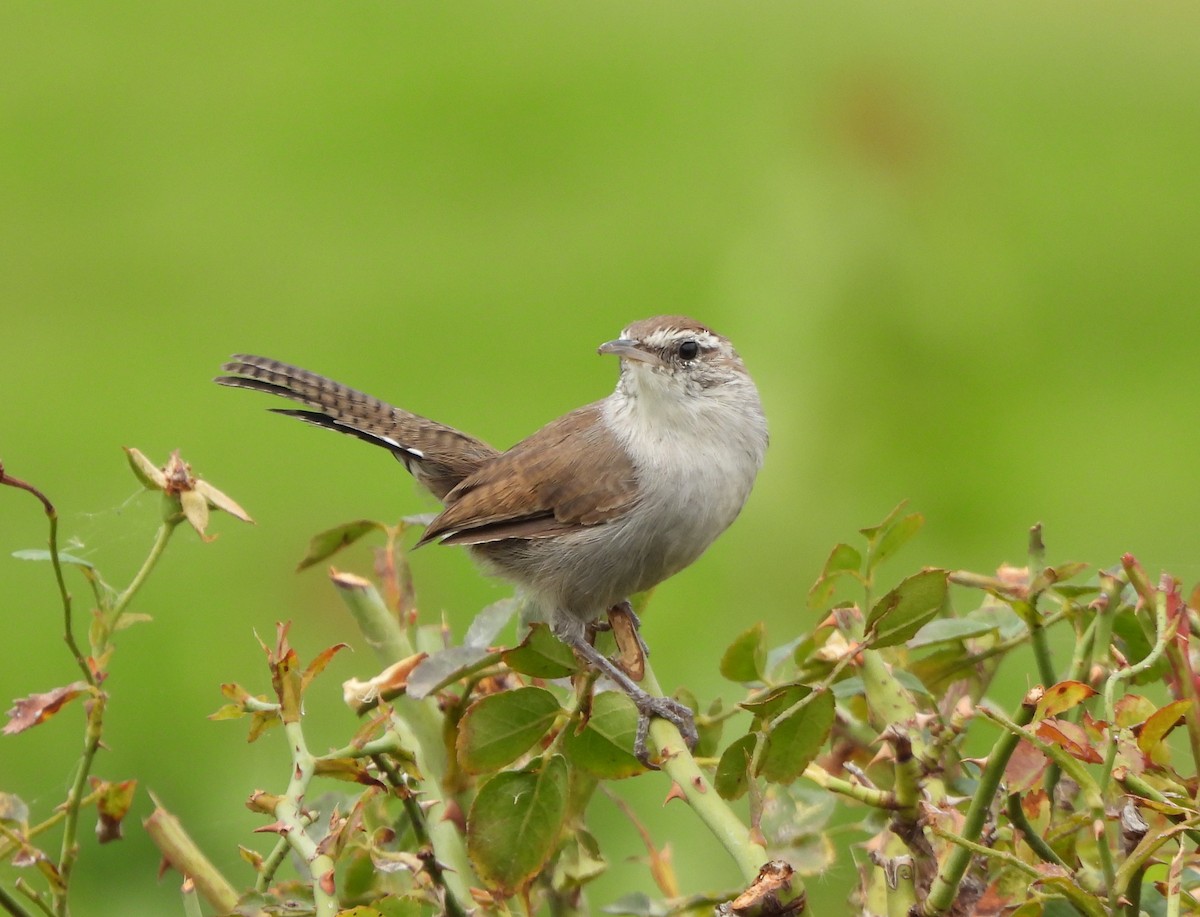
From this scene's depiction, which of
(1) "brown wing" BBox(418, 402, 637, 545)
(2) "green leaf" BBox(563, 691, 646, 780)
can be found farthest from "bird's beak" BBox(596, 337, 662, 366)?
(2) "green leaf" BBox(563, 691, 646, 780)

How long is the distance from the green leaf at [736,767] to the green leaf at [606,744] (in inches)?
3.7

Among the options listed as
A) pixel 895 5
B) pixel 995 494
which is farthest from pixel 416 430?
pixel 895 5

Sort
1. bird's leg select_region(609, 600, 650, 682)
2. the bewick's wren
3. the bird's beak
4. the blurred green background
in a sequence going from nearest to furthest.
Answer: bird's leg select_region(609, 600, 650, 682)
the bewick's wren
the bird's beak
the blurred green background

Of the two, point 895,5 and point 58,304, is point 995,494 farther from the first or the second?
point 895,5

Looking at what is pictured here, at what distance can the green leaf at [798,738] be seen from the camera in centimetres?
114

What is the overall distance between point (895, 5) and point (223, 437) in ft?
23.0

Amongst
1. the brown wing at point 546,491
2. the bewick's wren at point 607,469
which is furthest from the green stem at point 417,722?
the brown wing at point 546,491

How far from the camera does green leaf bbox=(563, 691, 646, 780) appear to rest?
49.4 inches

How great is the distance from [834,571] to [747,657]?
0.14 metres

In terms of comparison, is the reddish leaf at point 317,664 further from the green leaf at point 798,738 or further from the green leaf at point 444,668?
the green leaf at point 798,738

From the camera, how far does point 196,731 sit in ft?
15.4

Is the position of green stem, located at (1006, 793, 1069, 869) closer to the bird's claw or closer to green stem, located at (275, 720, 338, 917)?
the bird's claw

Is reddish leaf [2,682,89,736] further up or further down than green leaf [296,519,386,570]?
further down

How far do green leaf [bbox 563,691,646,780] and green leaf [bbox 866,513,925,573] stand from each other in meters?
0.30
